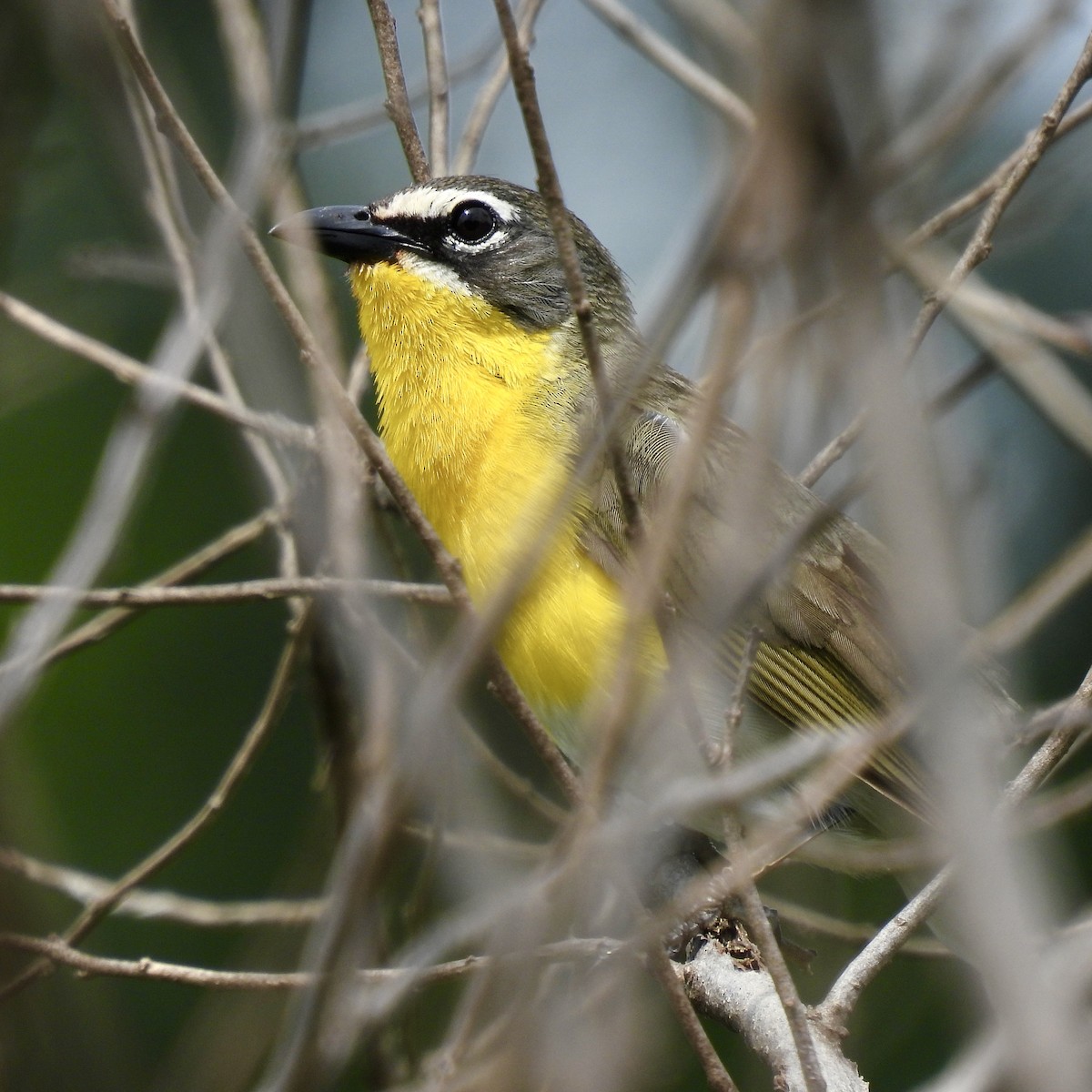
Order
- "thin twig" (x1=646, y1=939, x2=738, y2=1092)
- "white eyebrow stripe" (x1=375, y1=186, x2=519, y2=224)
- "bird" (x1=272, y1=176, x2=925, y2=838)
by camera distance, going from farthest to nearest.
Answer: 1. "white eyebrow stripe" (x1=375, y1=186, x2=519, y2=224)
2. "bird" (x1=272, y1=176, x2=925, y2=838)
3. "thin twig" (x1=646, y1=939, x2=738, y2=1092)

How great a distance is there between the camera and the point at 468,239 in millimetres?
4684

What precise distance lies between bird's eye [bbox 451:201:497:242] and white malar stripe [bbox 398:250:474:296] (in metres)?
0.12

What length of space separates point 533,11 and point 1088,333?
2.49 m

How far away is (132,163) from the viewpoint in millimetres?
2322

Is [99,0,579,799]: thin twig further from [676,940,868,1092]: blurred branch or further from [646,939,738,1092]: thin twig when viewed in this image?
[676,940,868,1092]: blurred branch

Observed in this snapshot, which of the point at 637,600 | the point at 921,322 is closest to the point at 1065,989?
the point at 637,600

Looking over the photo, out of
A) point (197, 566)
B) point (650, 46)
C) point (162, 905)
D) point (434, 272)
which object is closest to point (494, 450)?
point (434, 272)

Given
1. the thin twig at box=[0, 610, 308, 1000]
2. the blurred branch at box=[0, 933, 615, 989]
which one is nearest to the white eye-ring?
the thin twig at box=[0, 610, 308, 1000]

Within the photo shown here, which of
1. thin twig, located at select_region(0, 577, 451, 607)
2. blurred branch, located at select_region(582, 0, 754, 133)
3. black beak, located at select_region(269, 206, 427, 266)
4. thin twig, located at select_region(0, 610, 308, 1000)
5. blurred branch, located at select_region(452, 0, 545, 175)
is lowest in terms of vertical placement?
thin twig, located at select_region(0, 610, 308, 1000)

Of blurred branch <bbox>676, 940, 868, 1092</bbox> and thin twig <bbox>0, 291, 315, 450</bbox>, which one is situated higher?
thin twig <bbox>0, 291, 315, 450</bbox>

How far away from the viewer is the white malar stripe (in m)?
4.59

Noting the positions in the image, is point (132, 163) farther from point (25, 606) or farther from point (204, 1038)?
point (25, 606)

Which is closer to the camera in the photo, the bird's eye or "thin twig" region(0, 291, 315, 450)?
"thin twig" region(0, 291, 315, 450)

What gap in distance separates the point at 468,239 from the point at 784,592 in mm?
1568
